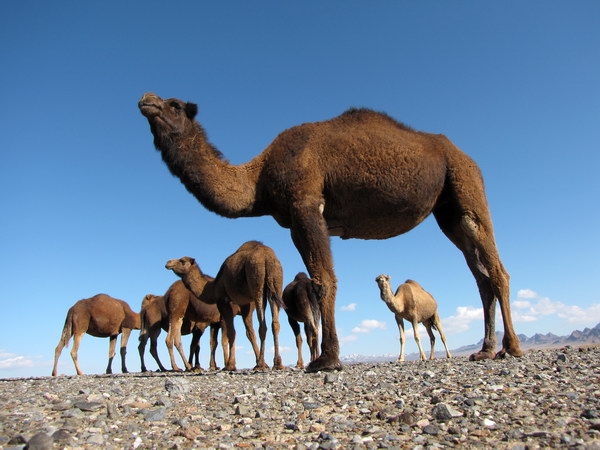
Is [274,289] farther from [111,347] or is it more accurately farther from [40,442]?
[111,347]

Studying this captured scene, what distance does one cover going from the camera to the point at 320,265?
648 cm

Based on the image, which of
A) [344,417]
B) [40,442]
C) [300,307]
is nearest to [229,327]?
[300,307]

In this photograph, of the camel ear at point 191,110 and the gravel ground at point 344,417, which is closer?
the gravel ground at point 344,417

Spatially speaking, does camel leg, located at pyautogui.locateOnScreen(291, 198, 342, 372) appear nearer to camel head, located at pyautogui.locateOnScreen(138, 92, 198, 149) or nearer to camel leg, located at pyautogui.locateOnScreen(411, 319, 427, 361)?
camel head, located at pyautogui.locateOnScreen(138, 92, 198, 149)

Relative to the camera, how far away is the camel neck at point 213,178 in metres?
7.46

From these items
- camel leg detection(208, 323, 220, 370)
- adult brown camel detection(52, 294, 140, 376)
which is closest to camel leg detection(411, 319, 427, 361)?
camel leg detection(208, 323, 220, 370)

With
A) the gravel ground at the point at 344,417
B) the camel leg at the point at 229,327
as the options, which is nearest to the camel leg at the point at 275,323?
the camel leg at the point at 229,327

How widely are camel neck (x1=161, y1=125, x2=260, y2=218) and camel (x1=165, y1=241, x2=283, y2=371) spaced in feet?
12.6

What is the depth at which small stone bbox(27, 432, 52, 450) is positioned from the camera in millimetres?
2830

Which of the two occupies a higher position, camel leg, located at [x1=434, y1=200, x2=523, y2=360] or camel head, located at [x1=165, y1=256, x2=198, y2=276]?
camel head, located at [x1=165, y1=256, x2=198, y2=276]

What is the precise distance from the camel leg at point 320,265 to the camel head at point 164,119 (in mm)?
2474

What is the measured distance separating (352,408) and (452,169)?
5.11 meters

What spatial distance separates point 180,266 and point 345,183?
8089mm

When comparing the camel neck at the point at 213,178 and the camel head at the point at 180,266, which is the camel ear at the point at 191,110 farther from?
the camel head at the point at 180,266
